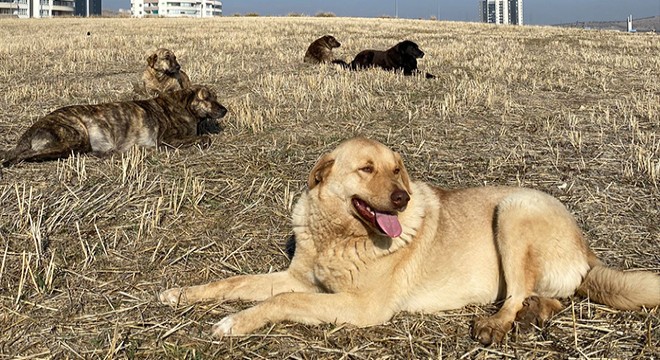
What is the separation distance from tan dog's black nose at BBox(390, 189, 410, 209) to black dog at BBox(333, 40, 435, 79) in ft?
35.6

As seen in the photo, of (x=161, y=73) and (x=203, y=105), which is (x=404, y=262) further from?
(x=161, y=73)

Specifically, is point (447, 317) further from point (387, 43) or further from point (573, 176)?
point (387, 43)

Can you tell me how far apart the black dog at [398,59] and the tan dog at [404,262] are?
10.5 meters

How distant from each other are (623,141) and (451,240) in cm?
474

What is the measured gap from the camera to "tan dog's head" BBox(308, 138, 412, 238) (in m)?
3.64

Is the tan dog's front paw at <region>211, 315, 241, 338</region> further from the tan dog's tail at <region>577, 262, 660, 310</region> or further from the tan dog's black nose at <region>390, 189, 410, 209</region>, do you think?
the tan dog's tail at <region>577, 262, 660, 310</region>

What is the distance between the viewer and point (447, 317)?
3.81m

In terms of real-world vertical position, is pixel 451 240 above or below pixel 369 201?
below

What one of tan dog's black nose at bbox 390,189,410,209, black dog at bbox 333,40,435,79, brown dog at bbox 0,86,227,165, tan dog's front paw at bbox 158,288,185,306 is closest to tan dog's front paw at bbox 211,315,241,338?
tan dog's front paw at bbox 158,288,185,306

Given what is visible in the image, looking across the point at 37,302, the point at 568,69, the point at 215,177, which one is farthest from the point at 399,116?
the point at 568,69

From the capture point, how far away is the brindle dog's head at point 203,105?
827 cm

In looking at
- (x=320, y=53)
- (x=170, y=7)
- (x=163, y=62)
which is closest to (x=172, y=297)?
(x=163, y=62)

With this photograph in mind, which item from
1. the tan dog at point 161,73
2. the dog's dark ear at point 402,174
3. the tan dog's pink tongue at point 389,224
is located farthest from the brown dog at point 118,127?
Result: the tan dog's pink tongue at point 389,224

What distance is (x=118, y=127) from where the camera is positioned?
299 inches
